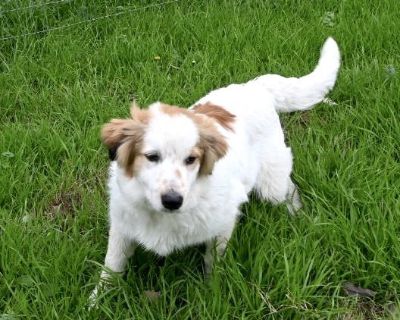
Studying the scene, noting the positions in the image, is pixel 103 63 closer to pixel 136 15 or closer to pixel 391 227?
pixel 136 15

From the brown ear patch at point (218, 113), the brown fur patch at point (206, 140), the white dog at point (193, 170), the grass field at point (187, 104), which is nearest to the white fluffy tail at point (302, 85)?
the white dog at point (193, 170)

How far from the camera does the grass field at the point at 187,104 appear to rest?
2.84 m

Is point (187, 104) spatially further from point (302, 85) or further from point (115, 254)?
point (115, 254)

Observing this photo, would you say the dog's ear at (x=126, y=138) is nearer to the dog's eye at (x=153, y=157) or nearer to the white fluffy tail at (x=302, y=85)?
the dog's eye at (x=153, y=157)

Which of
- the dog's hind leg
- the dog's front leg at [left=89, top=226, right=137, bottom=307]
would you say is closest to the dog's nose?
the dog's front leg at [left=89, top=226, right=137, bottom=307]

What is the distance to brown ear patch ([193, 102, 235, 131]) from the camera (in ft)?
9.42

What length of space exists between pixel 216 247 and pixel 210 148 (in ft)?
1.87

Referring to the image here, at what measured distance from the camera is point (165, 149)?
247 centimetres

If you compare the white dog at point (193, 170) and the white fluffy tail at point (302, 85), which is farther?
the white fluffy tail at point (302, 85)

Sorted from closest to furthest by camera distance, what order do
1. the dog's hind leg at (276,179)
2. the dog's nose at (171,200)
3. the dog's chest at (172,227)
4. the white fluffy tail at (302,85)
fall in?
the dog's nose at (171,200), the dog's chest at (172,227), the dog's hind leg at (276,179), the white fluffy tail at (302,85)

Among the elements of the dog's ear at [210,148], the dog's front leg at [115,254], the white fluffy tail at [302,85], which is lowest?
the dog's front leg at [115,254]

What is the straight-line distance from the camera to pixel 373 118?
3.91m

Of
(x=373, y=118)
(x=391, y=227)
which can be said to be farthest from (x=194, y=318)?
(x=373, y=118)

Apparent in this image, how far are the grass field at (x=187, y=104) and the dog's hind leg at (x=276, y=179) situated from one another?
0.24ft
